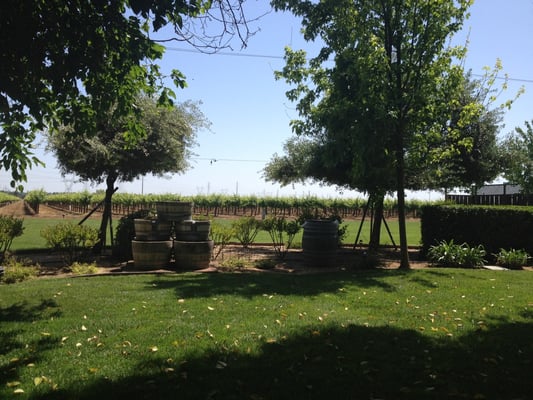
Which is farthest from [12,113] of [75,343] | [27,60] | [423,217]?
[423,217]

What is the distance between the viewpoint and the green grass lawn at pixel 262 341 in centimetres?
309

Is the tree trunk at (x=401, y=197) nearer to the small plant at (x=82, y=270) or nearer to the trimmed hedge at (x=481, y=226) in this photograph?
the trimmed hedge at (x=481, y=226)

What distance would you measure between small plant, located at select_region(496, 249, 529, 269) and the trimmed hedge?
435mm

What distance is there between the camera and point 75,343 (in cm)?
395

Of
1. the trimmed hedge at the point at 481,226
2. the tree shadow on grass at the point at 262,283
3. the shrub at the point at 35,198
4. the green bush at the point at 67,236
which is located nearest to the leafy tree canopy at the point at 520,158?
the trimmed hedge at the point at 481,226

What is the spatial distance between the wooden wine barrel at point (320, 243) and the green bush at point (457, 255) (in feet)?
9.15

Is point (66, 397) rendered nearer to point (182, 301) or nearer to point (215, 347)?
point (215, 347)

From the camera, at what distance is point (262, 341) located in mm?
4078

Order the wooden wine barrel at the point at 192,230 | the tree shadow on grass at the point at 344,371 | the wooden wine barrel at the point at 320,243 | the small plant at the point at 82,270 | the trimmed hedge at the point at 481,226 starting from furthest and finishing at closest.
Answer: the trimmed hedge at the point at 481,226 < the wooden wine barrel at the point at 320,243 < the wooden wine barrel at the point at 192,230 < the small plant at the point at 82,270 < the tree shadow on grass at the point at 344,371

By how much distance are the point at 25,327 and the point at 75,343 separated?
92cm

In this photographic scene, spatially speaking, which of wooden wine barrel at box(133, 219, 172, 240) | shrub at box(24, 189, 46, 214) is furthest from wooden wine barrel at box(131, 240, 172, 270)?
shrub at box(24, 189, 46, 214)

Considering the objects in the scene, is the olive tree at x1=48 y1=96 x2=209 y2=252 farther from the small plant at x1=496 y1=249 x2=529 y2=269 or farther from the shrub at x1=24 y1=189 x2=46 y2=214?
the shrub at x1=24 y1=189 x2=46 y2=214

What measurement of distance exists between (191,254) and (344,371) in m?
6.01

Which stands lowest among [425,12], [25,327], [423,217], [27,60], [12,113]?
[25,327]
